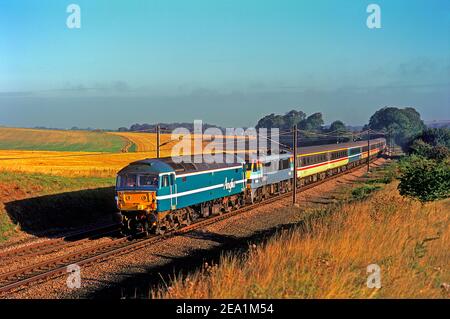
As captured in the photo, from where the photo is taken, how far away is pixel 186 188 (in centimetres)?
2472

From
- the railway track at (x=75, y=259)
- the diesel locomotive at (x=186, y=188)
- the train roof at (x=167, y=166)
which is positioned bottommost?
the railway track at (x=75, y=259)

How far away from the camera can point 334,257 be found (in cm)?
1209

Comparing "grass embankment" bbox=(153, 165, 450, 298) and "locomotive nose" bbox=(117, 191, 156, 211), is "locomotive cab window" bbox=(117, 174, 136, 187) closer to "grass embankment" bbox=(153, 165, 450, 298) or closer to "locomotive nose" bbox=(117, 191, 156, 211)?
"locomotive nose" bbox=(117, 191, 156, 211)

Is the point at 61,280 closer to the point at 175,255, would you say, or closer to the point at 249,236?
the point at 175,255

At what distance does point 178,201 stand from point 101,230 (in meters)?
4.73

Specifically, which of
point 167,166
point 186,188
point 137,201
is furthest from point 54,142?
point 137,201

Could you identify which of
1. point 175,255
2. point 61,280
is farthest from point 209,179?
point 61,280

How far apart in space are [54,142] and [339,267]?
82.7m

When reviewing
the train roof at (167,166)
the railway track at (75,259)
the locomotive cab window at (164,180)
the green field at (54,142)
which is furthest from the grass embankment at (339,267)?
the green field at (54,142)

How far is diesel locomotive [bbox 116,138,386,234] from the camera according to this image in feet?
73.4

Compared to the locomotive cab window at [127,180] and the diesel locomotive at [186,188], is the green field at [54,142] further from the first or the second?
the locomotive cab window at [127,180]

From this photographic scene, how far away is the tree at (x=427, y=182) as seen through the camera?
77.0 ft

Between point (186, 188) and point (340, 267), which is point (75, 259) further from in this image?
point (340, 267)

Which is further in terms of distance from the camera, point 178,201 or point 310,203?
point 310,203
